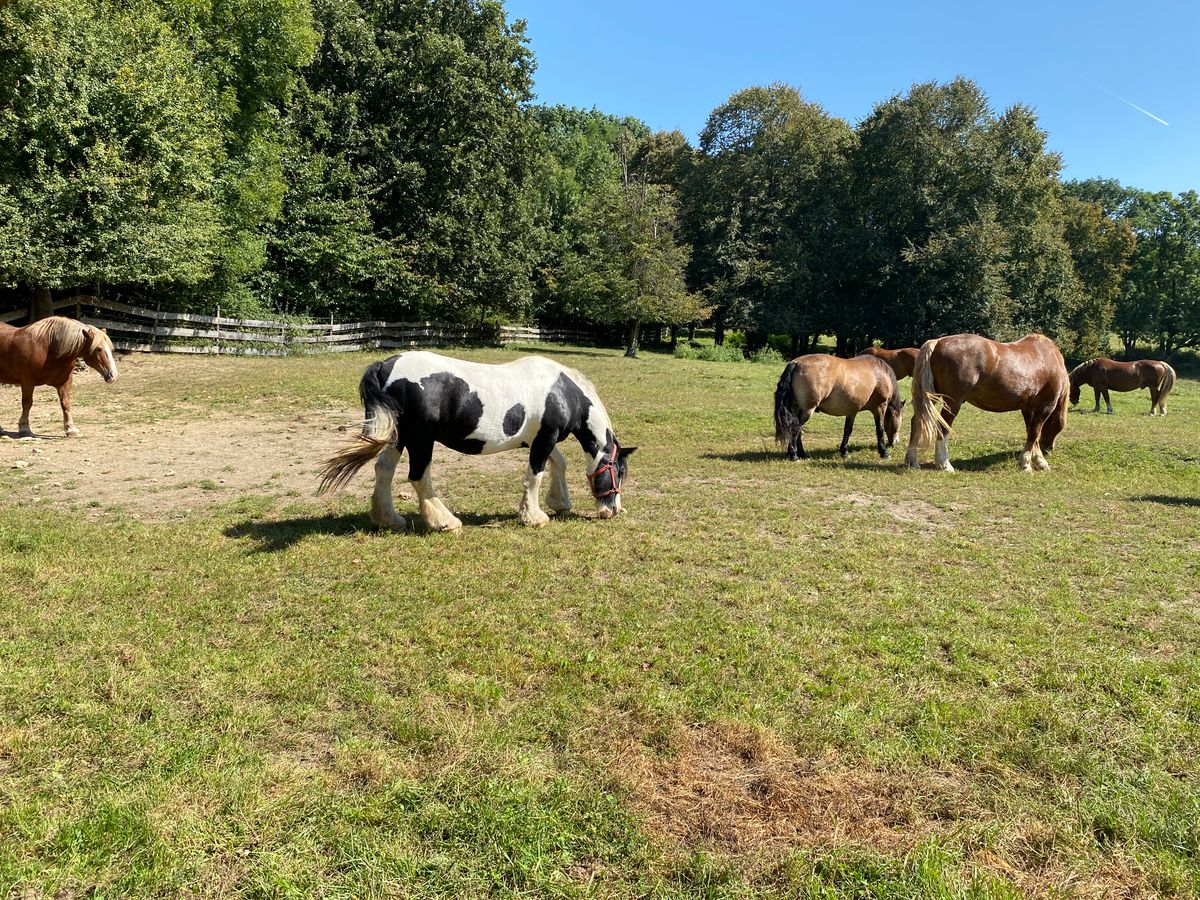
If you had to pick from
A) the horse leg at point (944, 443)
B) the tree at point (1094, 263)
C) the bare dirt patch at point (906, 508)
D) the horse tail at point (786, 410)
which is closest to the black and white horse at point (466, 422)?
the bare dirt patch at point (906, 508)

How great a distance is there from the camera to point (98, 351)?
1184cm

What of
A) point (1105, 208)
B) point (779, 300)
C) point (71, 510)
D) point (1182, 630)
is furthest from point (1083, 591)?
point (1105, 208)

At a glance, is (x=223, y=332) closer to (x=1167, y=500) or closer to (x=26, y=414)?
(x=26, y=414)

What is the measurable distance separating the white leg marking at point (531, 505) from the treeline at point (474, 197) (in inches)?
686

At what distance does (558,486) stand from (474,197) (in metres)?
29.9

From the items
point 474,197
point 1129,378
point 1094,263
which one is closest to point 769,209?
point 474,197

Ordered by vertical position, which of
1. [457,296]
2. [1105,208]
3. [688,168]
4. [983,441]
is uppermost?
[1105,208]

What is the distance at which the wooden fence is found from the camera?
21969mm

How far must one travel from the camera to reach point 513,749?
340cm

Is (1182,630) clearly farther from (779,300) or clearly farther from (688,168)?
(688,168)

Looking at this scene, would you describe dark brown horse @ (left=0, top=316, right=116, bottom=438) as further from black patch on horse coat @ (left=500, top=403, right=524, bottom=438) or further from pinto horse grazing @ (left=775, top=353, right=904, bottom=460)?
pinto horse grazing @ (left=775, top=353, right=904, bottom=460)

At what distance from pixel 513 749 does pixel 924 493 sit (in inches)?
317

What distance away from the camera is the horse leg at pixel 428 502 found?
696 centimetres

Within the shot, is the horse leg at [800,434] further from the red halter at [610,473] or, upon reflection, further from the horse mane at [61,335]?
the horse mane at [61,335]
